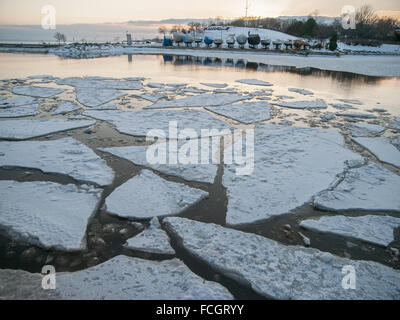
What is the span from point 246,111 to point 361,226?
391 centimetres

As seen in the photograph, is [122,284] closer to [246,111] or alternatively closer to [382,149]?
[382,149]

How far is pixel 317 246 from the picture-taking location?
2.05 metres

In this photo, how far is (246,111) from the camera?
5723 mm

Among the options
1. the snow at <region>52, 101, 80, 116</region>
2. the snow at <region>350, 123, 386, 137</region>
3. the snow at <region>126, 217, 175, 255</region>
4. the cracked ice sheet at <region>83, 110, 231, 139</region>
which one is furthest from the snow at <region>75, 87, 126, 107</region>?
the snow at <region>350, 123, 386, 137</region>

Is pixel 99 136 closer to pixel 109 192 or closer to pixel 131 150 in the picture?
pixel 131 150

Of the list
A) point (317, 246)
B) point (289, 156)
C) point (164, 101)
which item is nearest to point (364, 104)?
point (289, 156)

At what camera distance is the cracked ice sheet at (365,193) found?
2.53 metres

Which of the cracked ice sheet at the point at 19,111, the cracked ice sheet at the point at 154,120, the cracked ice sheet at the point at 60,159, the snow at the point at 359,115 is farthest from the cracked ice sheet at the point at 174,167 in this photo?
the snow at the point at 359,115

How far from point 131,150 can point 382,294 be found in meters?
3.11

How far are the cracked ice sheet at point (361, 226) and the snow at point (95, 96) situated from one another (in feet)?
17.9

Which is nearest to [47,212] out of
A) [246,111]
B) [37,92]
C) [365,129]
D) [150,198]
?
[150,198]

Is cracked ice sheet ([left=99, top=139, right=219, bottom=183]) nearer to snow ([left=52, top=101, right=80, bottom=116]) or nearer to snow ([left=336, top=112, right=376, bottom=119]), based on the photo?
snow ([left=52, top=101, right=80, bottom=116])

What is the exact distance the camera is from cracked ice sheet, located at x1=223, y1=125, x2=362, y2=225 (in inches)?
97.7

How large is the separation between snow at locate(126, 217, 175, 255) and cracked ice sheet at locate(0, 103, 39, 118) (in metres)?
4.53
